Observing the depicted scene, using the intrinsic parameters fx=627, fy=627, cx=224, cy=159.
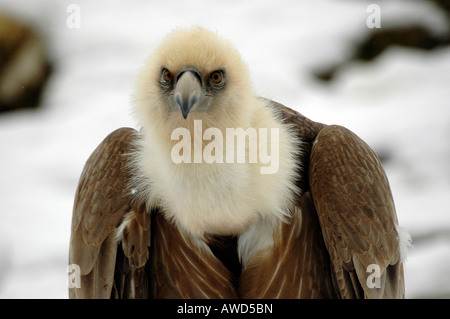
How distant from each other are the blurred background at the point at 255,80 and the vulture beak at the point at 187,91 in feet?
9.22

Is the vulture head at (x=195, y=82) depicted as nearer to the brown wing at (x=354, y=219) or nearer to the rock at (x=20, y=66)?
the brown wing at (x=354, y=219)

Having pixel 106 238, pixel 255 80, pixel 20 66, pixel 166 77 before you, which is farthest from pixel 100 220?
pixel 20 66

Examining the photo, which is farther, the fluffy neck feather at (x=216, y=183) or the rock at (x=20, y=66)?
the rock at (x=20, y=66)

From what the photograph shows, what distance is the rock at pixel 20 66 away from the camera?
659 centimetres

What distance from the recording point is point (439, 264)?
15.0 feet

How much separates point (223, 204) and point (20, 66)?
5.11 m

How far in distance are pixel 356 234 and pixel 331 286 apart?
0.86ft

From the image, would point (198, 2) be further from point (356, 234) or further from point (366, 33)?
point (356, 234)

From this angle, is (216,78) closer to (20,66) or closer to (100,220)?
(100,220)

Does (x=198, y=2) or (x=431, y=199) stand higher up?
(x=198, y=2)

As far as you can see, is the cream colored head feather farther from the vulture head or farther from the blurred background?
the blurred background

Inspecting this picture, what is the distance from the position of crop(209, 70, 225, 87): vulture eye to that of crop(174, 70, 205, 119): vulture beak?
0.09 m

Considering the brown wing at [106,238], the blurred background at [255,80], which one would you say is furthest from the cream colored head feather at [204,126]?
the blurred background at [255,80]
